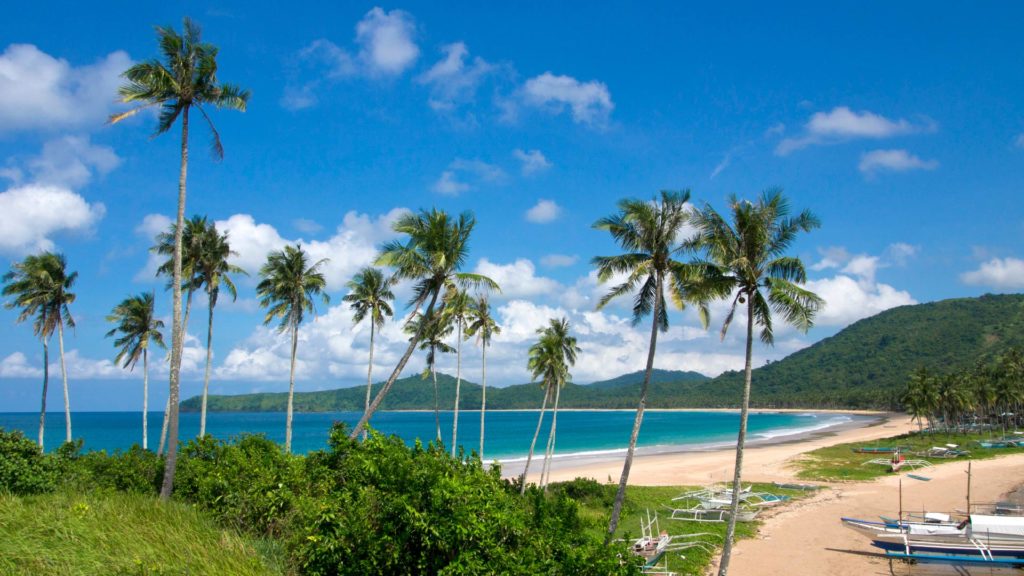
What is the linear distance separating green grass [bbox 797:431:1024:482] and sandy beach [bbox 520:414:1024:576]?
165cm

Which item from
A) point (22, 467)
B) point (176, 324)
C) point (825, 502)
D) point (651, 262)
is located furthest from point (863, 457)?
point (22, 467)

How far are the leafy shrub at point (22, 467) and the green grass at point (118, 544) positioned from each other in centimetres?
322

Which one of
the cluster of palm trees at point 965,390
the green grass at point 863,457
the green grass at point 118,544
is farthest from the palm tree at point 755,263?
the cluster of palm trees at point 965,390

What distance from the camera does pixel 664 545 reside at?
18.8 metres

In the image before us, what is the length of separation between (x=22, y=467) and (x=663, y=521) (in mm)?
22935

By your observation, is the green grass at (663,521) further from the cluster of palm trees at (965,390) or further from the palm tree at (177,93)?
the cluster of palm trees at (965,390)

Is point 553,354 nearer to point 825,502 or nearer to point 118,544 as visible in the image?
point 825,502

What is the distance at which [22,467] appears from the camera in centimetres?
1349

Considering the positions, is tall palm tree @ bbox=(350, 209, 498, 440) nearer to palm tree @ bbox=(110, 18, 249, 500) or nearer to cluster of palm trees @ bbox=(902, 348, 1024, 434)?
palm tree @ bbox=(110, 18, 249, 500)

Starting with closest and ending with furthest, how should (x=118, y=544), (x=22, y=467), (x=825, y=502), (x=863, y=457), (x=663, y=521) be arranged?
(x=118, y=544), (x=22, y=467), (x=663, y=521), (x=825, y=502), (x=863, y=457)

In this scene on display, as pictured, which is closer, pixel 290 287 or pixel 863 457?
pixel 290 287

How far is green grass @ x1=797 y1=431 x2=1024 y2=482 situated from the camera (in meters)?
41.5

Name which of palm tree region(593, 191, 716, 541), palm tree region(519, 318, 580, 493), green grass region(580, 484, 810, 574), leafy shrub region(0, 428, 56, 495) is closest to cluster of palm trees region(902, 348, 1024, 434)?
green grass region(580, 484, 810, 574)

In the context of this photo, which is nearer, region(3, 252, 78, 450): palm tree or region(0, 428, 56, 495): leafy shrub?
region(0, 428, 56, 495): leafy shrub
